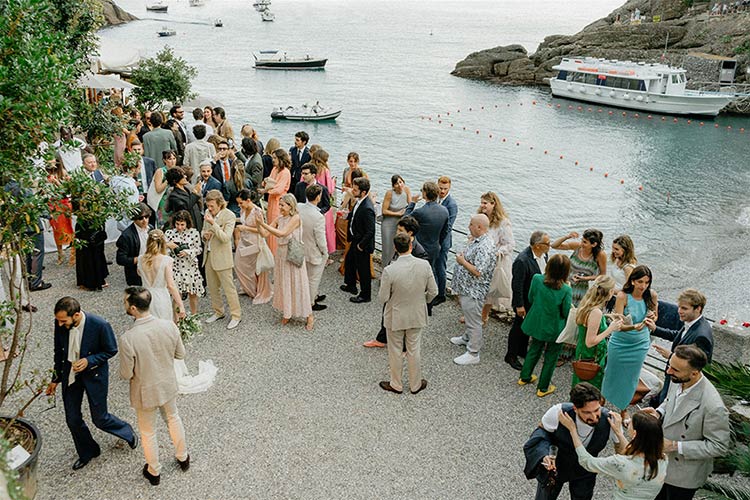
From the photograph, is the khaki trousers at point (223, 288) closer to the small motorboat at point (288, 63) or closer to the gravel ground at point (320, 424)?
the gravel ground at point (320, 424)

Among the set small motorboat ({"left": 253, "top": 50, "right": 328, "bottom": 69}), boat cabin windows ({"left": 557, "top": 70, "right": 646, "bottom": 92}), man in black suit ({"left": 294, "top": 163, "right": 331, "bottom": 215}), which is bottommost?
man in black suit ({"left": 294, "top": 163, "right": 331, "bottom": 215})

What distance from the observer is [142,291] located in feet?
16.3

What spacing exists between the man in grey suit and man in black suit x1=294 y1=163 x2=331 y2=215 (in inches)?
182

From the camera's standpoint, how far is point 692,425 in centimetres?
446

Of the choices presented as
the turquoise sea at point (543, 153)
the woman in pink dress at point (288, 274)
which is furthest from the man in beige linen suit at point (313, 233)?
the turquoise sea at point (543, 153)

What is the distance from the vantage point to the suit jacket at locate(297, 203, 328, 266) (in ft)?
25.4

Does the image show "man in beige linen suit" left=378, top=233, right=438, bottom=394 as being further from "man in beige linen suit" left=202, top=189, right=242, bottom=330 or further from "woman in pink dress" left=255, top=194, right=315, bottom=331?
"man in beige linen suit" left=202, top=189, right=242, bottom=330

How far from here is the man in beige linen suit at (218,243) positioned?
7.48 m

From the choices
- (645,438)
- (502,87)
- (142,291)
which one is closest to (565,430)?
(645,438)

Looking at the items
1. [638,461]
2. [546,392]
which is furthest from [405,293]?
[638,461]

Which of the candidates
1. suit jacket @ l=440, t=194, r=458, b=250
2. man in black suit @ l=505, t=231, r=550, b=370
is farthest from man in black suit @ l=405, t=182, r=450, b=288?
man in black suit @ l=505, t=231, r=550, b=370

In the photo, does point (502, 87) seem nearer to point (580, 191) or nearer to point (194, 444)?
point (580, 191)

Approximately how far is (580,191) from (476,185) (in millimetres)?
4526

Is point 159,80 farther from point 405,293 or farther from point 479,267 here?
point 405,293
